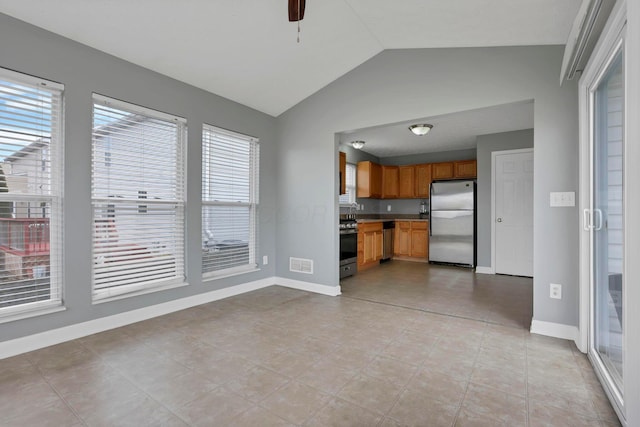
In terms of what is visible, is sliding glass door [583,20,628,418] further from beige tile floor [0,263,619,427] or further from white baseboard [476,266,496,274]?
white baseboard [476,266,496,274]

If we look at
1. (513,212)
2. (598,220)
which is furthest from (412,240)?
(598,220)

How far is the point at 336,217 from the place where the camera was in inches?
159

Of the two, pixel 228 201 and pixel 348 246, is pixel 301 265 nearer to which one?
pixel 348 246

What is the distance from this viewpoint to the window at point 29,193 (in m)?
2.29

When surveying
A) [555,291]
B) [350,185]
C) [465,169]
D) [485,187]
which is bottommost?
[555,291]

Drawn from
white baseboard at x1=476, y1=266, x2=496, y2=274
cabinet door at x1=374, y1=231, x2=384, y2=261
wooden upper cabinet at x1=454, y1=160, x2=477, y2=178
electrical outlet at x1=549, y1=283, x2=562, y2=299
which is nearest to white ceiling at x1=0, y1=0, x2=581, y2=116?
electrical outlet at x1=549, y1=283, x2=562, y2=299

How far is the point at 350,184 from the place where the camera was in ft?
22.2

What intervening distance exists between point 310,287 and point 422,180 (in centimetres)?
407

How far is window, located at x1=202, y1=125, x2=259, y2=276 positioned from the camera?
3742 millimetres

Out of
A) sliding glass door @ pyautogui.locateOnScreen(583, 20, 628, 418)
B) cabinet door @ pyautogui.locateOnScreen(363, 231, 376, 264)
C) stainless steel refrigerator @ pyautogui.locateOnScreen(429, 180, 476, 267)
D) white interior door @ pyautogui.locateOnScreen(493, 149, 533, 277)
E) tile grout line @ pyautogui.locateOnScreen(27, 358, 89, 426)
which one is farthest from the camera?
stainless steel refrigerator @ pyautogui.locateOnScreen(429, 180, 476, 267)

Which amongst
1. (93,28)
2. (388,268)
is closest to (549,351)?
(388,268)

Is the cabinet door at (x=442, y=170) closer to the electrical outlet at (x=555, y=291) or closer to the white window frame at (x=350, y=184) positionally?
the white window frame at (x=350, y=184)

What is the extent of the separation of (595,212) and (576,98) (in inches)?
40.4

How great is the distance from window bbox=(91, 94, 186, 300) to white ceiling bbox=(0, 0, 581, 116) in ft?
1.88
